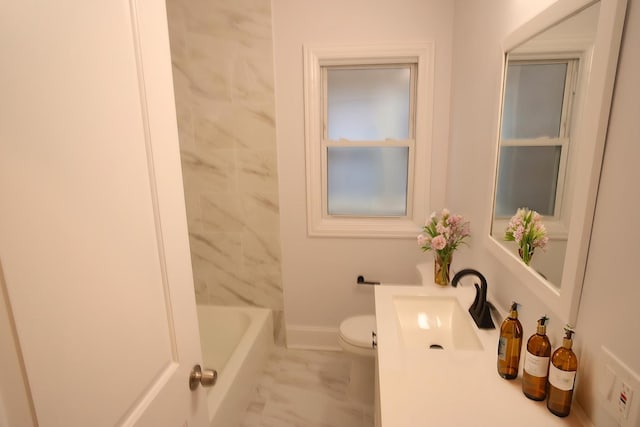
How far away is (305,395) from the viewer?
2.06 meters

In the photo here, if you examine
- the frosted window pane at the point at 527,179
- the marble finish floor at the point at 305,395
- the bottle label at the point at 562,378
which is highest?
the frosted window pane at the point at 527,179

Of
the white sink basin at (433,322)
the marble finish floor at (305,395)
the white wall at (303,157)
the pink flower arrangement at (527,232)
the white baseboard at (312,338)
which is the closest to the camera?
the pink flower arrangement at (527,232)

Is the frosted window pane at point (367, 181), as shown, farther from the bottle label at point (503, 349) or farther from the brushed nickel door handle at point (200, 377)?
the brushed nickel door handle at point (200, 377)

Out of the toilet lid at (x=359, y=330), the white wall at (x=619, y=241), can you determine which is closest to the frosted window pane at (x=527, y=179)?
the white wall at (x=619, y=241)

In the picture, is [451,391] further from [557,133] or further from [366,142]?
[366,142]

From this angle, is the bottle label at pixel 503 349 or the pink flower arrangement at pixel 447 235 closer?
the bottle label at pixel 503 349

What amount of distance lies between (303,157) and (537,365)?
1.77 m

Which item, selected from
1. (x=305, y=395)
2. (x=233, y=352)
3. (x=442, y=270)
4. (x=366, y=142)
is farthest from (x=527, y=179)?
(x=233, y=352)

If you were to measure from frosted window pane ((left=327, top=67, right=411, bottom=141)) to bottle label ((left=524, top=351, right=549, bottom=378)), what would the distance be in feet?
5.65

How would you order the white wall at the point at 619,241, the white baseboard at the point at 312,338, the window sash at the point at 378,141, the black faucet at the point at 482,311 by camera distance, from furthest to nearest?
the white baseboard at the point at 312,338 → the window sash at the point at 378,141 → the black faucet at the point at 482,311 → the white wall at the point at 619,241

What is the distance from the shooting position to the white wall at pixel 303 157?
2.09 meters

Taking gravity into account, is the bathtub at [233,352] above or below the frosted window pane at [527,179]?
below

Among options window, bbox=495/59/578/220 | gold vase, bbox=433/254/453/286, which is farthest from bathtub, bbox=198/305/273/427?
window, bbox=495/59/578/220

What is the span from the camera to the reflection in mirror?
34.8 inches
